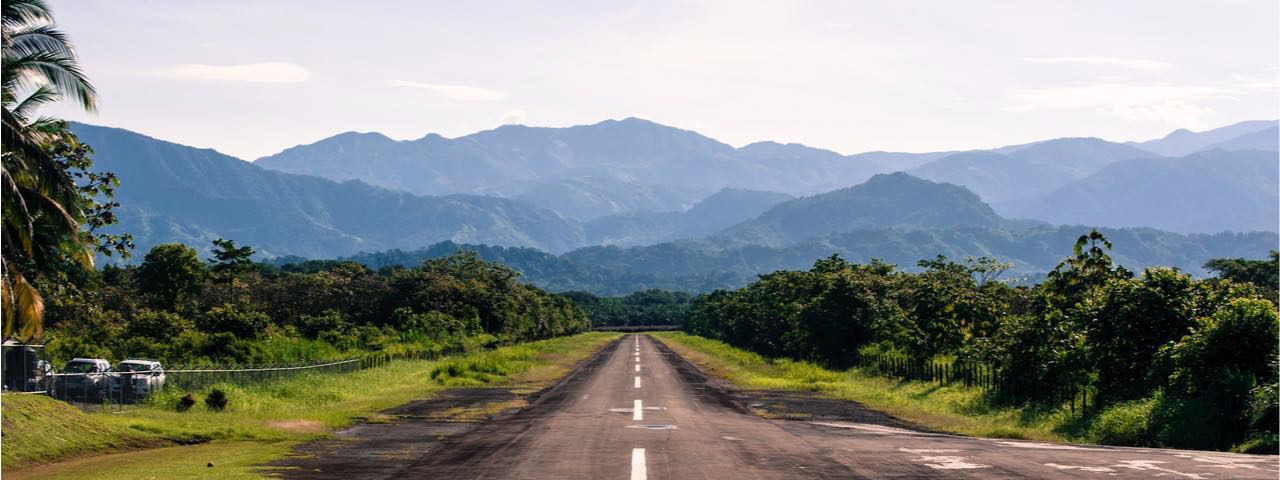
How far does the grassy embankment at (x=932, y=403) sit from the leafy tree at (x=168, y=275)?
44995mm

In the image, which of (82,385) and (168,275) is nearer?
(82,385)

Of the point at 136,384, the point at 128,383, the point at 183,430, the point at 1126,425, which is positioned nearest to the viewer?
the point at 183,430

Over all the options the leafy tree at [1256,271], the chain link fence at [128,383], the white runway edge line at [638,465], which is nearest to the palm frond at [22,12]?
the chain link fence at [128,383]

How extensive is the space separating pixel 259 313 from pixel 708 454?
43.6m

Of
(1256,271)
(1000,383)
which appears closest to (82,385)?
(1000,383)

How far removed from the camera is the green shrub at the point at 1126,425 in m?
25.2

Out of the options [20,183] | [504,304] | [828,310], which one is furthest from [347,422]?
[504,304]

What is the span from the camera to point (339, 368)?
156 ft

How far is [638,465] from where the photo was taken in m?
18.3

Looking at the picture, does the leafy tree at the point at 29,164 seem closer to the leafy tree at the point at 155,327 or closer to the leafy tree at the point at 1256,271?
the leafy tree at the point at 155,327

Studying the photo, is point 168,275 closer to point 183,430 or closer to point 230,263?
point 230,263

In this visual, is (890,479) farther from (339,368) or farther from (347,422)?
(339,368)

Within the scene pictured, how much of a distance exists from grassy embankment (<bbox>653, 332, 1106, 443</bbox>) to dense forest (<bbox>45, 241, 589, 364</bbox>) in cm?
2513

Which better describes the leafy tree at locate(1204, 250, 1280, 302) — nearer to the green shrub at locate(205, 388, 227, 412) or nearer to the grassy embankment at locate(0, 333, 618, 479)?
the grassy embankment at locate(0, 333, 618, 479)
